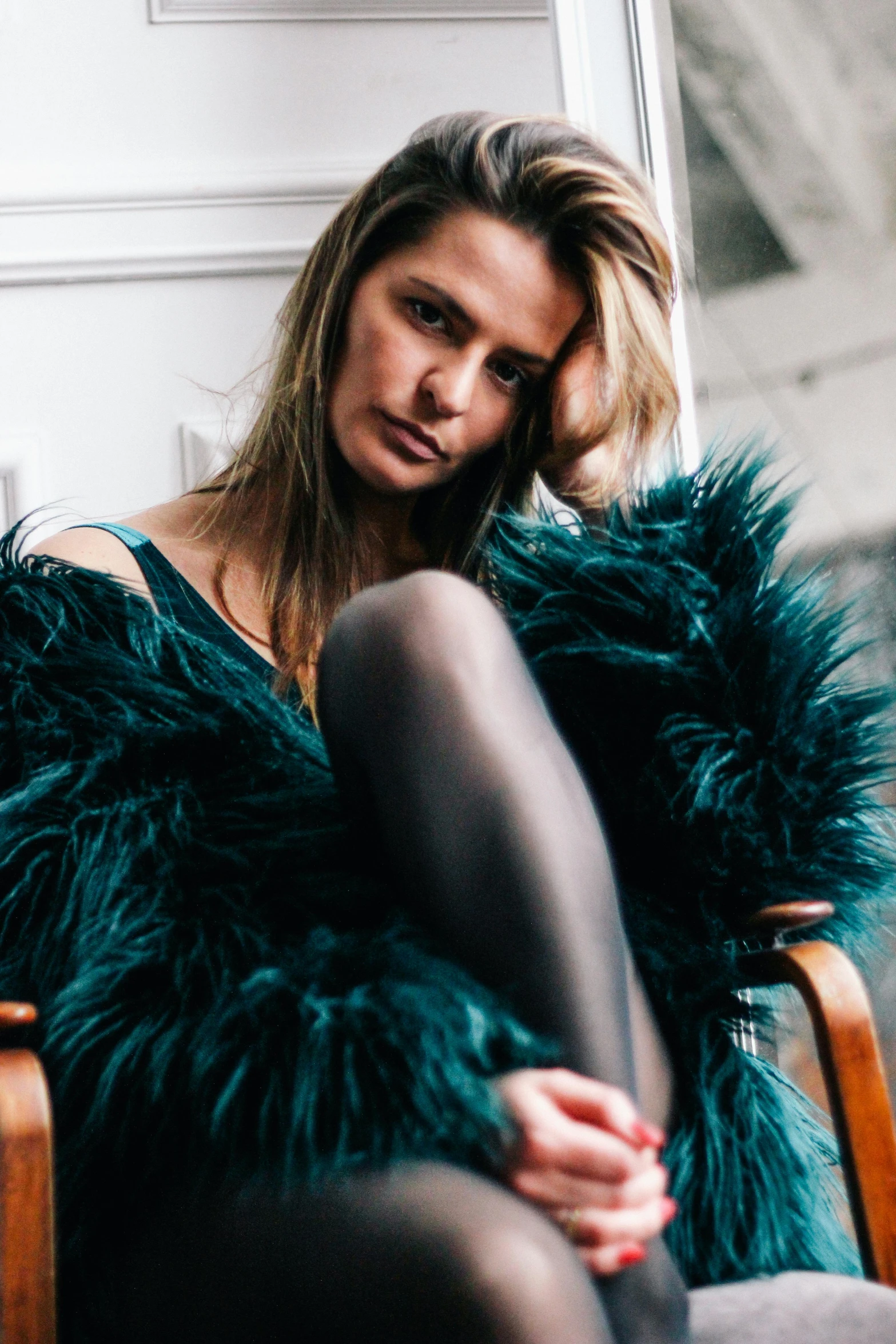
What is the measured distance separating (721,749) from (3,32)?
1.01 meters

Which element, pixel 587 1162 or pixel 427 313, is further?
pixel 427 313

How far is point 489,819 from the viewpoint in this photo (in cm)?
58

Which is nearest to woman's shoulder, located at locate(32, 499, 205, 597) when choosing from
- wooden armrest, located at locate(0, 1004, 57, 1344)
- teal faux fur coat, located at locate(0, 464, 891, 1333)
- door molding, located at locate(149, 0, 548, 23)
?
teal faux fur coat, located at locate(0, 464, 891, 1333)

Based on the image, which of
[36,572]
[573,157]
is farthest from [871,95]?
[36,572]

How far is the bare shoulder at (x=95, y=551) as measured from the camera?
0.86 m

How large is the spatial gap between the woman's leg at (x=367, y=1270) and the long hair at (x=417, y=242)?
453mm

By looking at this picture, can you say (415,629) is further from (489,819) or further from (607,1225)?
(607,1225)

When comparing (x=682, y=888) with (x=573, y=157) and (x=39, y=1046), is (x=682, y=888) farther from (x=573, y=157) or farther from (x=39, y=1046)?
(x=573, y=157)

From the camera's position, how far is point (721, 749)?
0.73 m

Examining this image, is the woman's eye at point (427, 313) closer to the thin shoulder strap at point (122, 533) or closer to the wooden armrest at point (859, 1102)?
the thin shoulder strap at point (122, 533)

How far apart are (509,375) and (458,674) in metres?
0.44

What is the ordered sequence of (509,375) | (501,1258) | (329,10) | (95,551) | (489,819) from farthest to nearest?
(329,10), (509,375), (95,551), (489,819), (501,1258)

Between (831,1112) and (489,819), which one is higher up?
(489,819)

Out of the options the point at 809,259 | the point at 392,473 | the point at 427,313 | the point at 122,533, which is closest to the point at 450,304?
the point at 427,313
